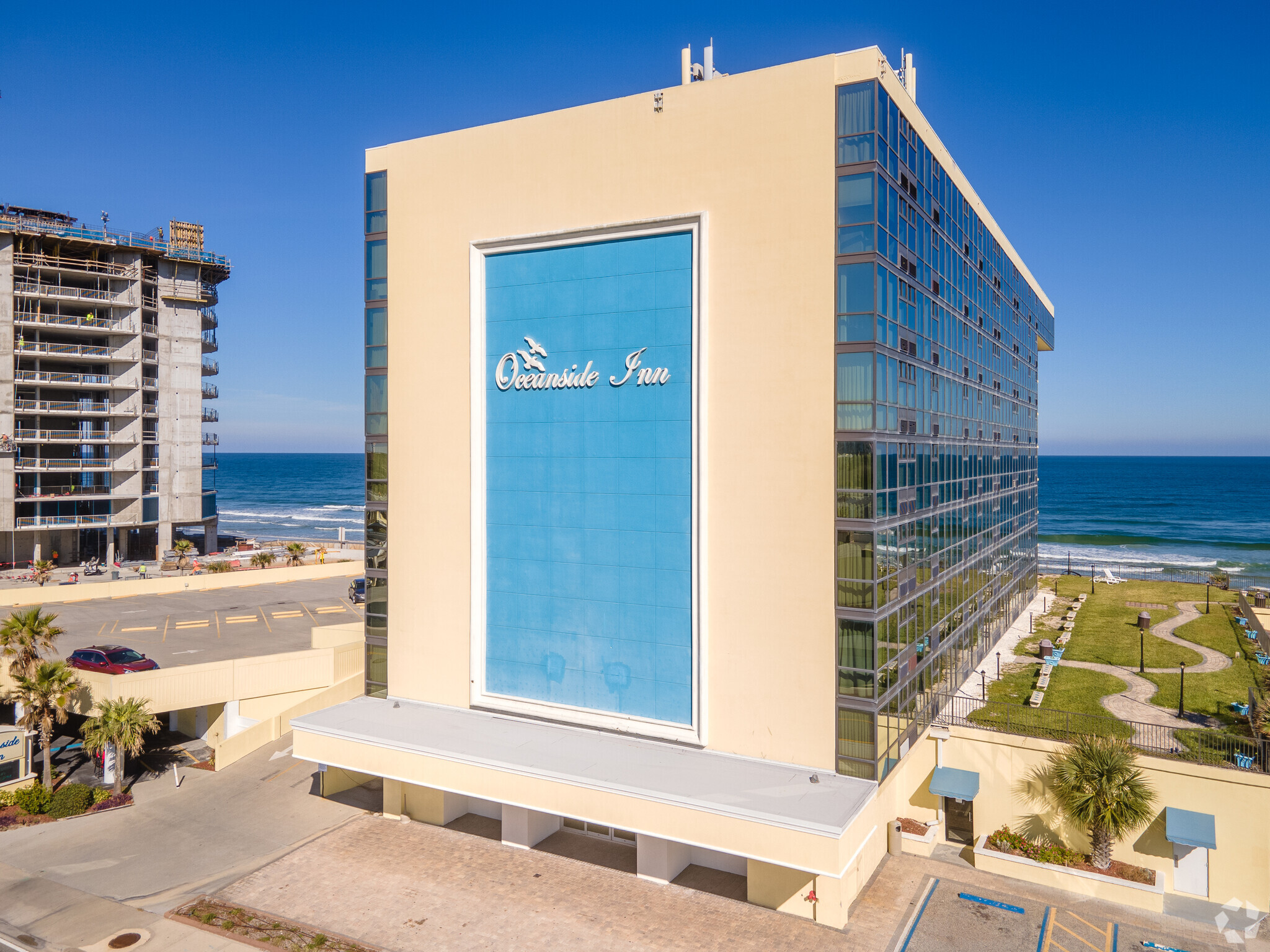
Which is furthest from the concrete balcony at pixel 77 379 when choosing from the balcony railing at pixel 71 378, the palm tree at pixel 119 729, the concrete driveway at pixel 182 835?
the concrete driveway at pixel 182 835

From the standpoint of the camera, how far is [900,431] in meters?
22.2

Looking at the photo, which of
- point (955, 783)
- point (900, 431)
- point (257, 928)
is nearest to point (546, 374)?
point (900, 431)

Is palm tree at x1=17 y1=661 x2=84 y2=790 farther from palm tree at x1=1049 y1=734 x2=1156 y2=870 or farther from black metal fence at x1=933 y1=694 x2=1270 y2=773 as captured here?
palm tree at x1=1049 y1=734 x2=1156 y2=870

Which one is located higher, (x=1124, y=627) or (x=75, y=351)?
(x=75, y=351)

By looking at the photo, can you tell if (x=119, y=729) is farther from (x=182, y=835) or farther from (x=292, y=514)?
(x=292, y=514)

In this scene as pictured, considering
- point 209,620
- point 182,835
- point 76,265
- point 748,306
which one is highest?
point 76,265

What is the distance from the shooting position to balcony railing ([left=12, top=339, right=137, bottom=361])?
196ft

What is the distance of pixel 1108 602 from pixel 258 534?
370 ft

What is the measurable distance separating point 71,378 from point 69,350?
2.08m

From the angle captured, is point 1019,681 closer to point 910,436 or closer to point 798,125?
point 910,436

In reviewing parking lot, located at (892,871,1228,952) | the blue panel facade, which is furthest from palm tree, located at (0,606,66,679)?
parking lot, located at (892,871,1228,952)

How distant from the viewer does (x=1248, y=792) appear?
2062 cm

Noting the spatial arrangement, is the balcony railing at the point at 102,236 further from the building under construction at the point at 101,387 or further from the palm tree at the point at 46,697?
the palm tree at the point at 46,697

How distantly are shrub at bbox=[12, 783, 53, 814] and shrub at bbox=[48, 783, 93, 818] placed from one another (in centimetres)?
15
